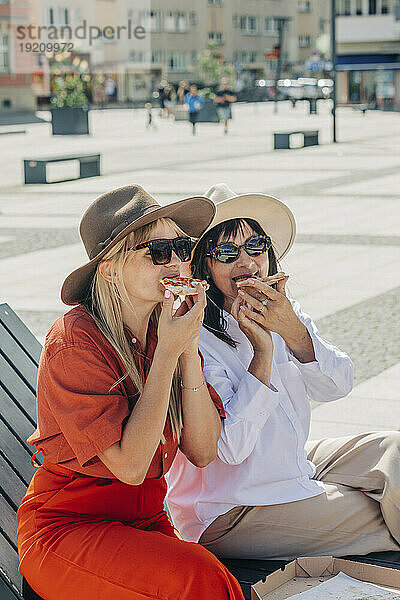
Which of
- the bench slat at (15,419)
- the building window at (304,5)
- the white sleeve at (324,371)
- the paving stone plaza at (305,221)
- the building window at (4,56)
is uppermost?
the building window at (304,5)

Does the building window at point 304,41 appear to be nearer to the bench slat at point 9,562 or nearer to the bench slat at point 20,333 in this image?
the bench slat at point 20,333

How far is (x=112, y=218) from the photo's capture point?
9.20 feet

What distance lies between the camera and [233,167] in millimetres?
20109

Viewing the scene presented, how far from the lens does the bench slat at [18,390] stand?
3.48 meters

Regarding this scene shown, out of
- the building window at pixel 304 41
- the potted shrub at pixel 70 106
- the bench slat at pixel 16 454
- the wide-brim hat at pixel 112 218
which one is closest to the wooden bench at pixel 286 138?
the potted shrub at pixel 70 106

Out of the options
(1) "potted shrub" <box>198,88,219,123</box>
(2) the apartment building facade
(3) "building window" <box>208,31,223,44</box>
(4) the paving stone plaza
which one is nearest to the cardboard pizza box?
(4) the paving stone plaza

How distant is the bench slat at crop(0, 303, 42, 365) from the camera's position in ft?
12.1

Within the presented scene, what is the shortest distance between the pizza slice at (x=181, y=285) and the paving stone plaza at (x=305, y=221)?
261cm

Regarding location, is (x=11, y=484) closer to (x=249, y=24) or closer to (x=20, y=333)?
(x=20, y=333)

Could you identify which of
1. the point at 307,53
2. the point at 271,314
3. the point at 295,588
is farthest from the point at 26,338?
the point at 307,53

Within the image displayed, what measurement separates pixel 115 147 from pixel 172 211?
24.5 meters

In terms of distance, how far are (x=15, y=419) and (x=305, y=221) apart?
9.54 meters

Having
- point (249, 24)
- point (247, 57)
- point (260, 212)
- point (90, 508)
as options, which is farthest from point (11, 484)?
point (249, 24)

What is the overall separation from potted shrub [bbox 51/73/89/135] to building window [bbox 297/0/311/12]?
65.8m
